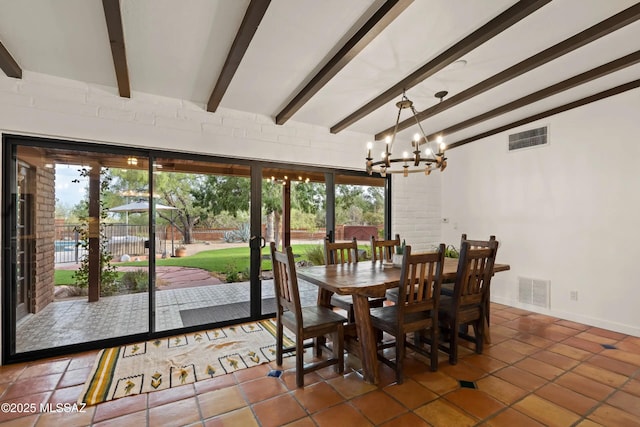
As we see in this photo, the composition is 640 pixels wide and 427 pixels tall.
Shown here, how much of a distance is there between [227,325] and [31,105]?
278 cm

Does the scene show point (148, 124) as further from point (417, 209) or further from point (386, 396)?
point (417, 209)

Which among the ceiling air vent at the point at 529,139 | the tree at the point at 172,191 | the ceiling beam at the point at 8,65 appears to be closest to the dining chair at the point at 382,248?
the tree at the point at 172,191

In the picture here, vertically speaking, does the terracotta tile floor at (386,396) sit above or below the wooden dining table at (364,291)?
below

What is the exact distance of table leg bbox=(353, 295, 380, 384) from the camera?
2.34 metres

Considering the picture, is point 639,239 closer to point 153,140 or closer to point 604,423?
point 604,423

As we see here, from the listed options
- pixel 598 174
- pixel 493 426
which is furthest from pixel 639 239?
pixel 493 426

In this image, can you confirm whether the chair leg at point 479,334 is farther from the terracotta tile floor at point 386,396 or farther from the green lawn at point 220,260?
the green lawn at point 220,260

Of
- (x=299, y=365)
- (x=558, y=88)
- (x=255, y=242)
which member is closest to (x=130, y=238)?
(x=255, y=242)

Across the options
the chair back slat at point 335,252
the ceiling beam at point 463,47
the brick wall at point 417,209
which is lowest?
the chair back slat at point 335,252

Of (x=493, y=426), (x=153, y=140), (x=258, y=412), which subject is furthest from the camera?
(x=153, y=140)

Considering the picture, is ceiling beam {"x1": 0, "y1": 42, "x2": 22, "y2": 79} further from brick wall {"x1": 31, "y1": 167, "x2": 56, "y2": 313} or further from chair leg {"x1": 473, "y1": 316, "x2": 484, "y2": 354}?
chair leg {"x1": 473, "y1": 316, "x2": 484, "y2": 354}

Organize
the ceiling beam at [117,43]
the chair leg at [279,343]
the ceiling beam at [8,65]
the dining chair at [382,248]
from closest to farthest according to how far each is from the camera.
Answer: the ceiling beam at [117,43], the ceiling beam at [8,65], the chair leg at [279,343], the dining chair at [382,248]

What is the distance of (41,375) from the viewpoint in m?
2.46

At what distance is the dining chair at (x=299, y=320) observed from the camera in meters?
2.28
